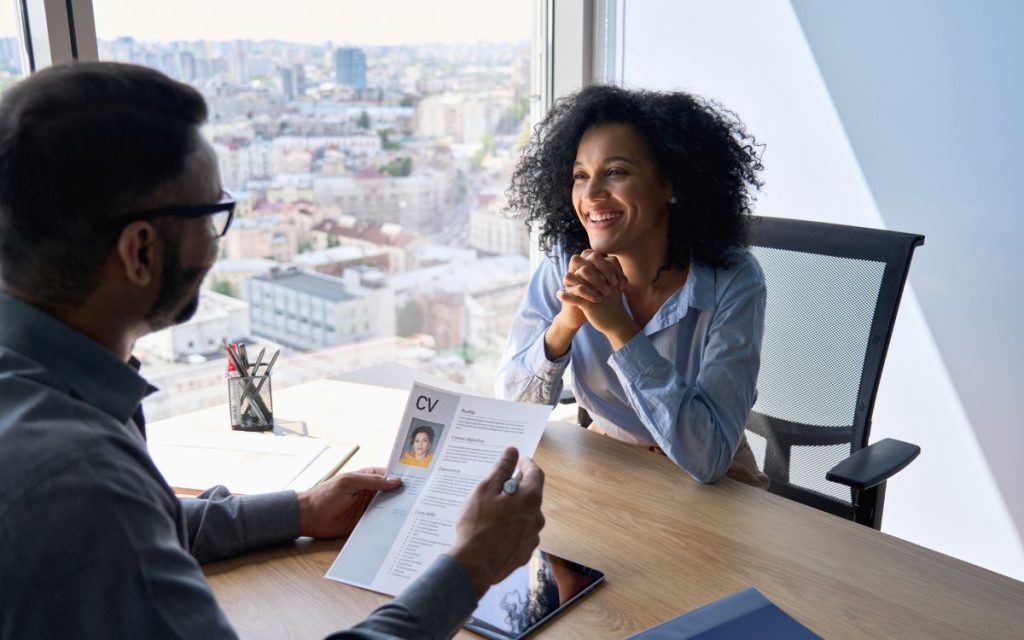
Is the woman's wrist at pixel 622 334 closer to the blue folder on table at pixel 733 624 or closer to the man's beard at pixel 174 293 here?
the blue folder on table at pixel 733 624

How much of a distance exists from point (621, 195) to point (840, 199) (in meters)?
1.01

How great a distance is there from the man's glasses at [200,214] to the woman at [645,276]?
80 centimetres

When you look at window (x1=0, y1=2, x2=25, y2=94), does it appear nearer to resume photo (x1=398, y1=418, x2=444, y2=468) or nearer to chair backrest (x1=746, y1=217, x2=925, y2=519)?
resume photo (x1=398, y1=418, x2=444, y2=468)

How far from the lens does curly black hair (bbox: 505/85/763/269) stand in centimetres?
184

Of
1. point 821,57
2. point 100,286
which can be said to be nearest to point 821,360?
point 821,57

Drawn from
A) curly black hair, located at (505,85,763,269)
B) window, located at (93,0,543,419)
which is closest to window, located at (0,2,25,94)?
window, located at (93,0,543,419)

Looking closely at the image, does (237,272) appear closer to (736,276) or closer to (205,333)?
(205,333)

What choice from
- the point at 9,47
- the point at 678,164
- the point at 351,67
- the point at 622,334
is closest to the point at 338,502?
the point at 622,334

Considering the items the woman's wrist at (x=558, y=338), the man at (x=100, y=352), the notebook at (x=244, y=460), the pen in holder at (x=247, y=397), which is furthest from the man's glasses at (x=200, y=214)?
the woman's wrist at (x=558, y=338)

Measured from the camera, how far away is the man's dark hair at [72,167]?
31.8 inches

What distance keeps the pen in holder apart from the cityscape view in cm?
35

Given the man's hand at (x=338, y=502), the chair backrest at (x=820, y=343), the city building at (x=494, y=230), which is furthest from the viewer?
the city building at (x=494, y=230)

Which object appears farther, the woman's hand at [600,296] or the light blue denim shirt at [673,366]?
the woman's hand at [600,296]

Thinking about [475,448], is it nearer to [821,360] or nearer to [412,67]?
[821,360]
